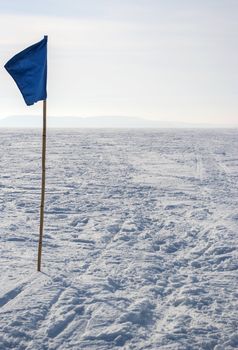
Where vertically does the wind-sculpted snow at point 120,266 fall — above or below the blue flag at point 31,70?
below

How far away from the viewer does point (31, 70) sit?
6.18m

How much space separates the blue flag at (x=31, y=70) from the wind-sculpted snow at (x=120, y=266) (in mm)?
2876

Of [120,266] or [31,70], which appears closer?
[31,70]

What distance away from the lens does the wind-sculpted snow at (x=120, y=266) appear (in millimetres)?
4852

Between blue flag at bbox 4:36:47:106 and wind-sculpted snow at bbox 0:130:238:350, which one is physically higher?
blue flag at bbox 4:36:47:106

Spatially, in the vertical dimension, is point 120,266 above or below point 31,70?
below

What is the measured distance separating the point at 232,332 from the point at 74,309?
2019mm

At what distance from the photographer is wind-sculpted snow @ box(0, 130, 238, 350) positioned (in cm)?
485

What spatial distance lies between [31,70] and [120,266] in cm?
352

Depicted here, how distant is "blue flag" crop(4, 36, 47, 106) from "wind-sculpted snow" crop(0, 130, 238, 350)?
9.43 ft

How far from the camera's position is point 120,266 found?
6.98 metres

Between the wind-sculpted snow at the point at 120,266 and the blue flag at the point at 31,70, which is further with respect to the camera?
the blue flag at the point at 31,70

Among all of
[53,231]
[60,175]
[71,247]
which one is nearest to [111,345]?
[71,247]

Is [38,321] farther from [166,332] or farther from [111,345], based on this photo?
[166,332]
